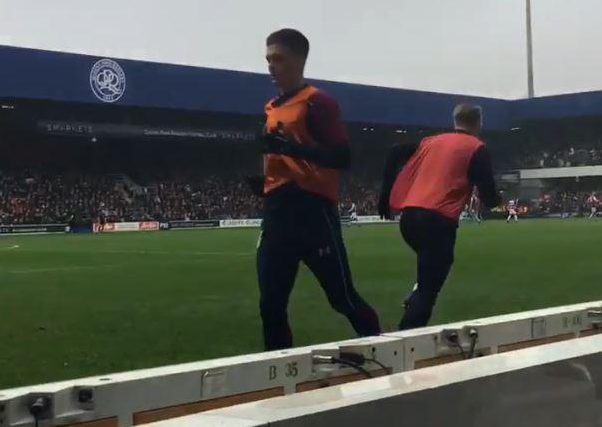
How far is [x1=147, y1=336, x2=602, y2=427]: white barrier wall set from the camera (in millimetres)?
2469

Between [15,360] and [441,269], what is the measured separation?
3.13m

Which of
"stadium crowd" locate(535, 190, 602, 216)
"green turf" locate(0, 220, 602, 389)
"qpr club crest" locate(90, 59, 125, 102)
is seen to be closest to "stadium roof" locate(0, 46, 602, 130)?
"qpr club crest" locate(90, 59, 125, 102)

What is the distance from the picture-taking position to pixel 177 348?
7.52 metres

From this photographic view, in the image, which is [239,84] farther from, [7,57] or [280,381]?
[280,381]

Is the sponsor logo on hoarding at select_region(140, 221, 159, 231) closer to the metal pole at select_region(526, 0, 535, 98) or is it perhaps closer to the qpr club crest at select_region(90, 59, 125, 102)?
the qpr club crest at select_region(90, 59, 125, 102)

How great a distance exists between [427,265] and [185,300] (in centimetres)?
608

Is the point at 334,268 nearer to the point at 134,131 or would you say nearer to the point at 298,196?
the point at 298,196

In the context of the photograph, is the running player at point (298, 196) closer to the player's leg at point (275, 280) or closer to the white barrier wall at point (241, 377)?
the player's leg at point (275, 280)

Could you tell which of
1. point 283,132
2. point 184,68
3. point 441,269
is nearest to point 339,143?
point 283,132

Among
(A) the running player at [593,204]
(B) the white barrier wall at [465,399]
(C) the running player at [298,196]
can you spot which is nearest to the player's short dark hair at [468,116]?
(C) the running player at [298,196]

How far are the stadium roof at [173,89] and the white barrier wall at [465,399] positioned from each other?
1550 inches

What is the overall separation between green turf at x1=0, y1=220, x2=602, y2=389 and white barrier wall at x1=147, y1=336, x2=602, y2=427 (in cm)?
A: 361

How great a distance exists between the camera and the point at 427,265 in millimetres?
5871

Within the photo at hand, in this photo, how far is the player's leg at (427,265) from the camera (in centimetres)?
582
